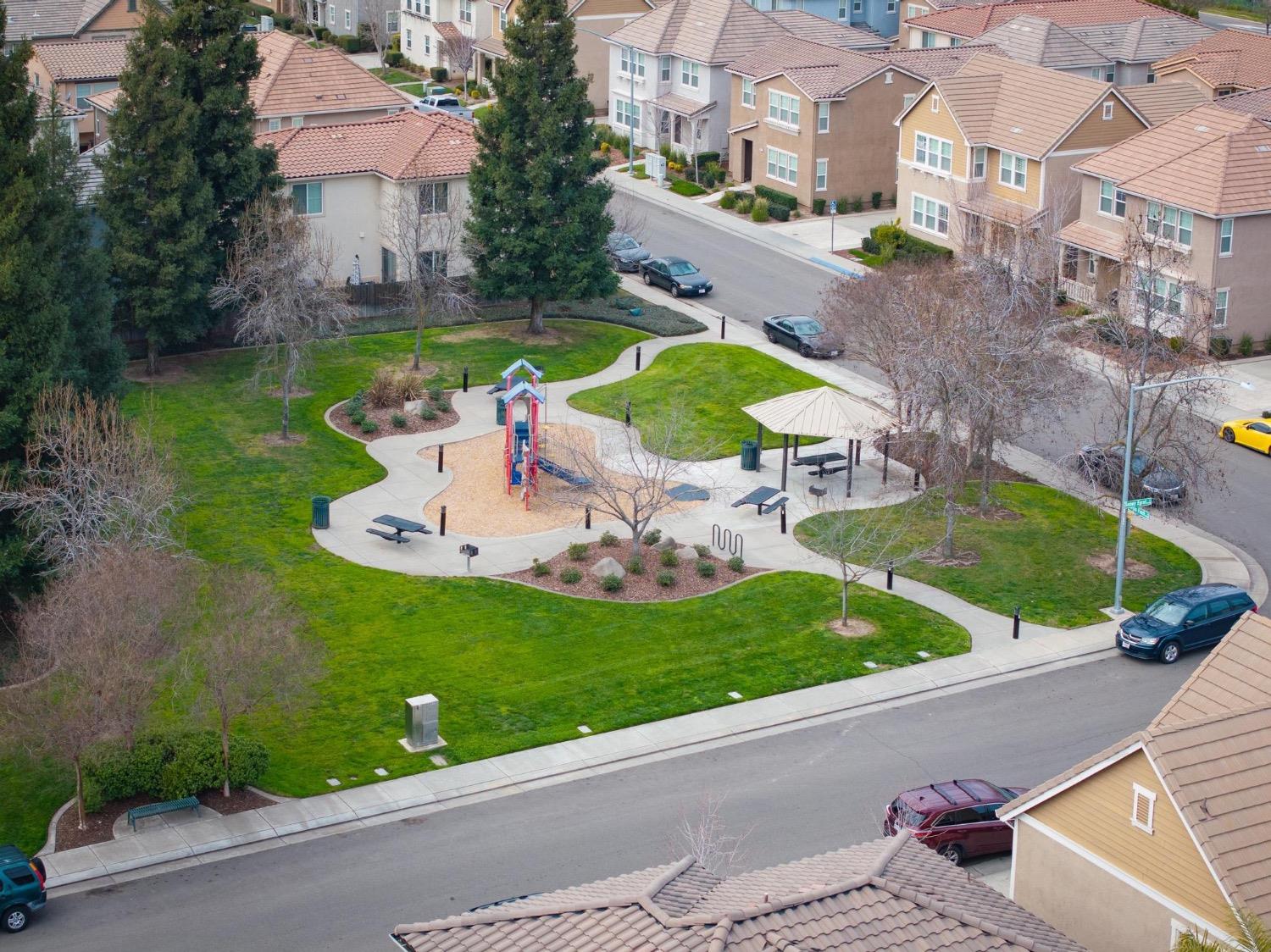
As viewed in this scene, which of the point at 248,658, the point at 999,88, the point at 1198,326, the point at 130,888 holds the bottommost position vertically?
the point at 130,888

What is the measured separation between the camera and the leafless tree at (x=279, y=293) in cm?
5234

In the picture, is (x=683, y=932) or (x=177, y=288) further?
(x=177, y=288)

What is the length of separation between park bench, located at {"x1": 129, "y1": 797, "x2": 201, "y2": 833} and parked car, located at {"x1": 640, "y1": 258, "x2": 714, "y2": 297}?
37.8 meters

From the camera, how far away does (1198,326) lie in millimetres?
48281

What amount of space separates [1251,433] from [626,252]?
2658cm

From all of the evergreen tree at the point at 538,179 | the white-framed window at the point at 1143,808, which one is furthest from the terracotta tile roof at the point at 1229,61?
the white-framed window at the point at 1143,808

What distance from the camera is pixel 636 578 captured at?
44.0 metres

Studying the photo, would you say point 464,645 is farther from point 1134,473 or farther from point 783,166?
point 783,166

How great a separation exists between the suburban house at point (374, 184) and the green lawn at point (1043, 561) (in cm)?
2279

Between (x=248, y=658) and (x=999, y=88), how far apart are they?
4891cm

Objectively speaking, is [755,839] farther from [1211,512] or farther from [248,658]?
[1211,512]

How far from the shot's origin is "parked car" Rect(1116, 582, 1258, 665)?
40812mm

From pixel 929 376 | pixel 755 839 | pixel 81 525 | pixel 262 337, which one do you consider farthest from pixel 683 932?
pixel 262 337

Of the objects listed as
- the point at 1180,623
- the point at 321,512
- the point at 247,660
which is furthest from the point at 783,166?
the point at 247,660
